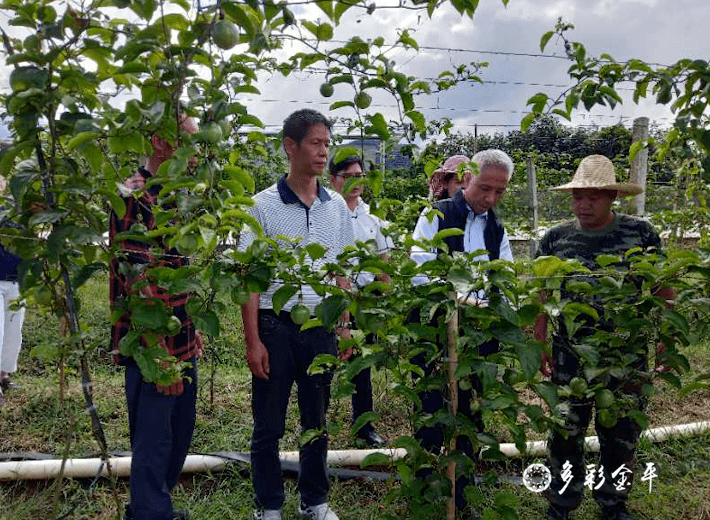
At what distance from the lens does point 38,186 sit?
1.59 m

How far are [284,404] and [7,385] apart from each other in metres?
2.72

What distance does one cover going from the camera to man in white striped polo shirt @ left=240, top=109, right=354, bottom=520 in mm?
2436

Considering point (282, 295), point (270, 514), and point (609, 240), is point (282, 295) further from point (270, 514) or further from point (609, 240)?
point (609, 240)

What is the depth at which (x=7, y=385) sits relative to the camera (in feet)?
14.1

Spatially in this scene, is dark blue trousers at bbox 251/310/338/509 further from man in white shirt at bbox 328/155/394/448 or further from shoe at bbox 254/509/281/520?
man in white shirt at bbox 328/155/394/448

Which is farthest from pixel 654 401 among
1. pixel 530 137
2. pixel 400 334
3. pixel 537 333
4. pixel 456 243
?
pixel 530 137

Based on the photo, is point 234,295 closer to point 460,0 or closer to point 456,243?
point 460,0

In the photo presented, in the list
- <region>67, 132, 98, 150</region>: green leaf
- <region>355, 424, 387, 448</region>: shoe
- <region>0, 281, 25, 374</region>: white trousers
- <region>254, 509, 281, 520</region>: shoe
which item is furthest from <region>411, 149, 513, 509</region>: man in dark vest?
<region>0, 281, 25, 374</region>: white trousers

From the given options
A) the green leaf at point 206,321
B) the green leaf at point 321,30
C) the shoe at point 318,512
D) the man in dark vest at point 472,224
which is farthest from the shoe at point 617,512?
the green leaf at point 321,30

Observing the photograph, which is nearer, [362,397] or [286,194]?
[286,194]

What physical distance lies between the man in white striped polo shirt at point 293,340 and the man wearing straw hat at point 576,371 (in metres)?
0.96

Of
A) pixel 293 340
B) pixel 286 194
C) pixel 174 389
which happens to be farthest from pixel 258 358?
pixel 286 194

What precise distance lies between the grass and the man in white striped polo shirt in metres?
0.17

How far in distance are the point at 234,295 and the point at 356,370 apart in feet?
1.26
